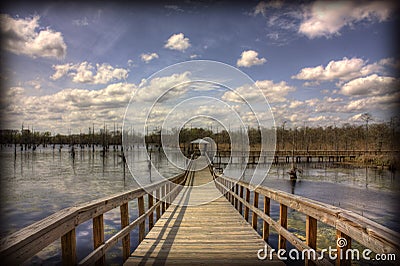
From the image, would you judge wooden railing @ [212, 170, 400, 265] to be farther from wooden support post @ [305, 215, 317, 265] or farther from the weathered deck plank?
the weathered deck plank

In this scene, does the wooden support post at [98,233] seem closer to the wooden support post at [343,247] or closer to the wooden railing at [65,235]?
the wooden railing at [65,235]

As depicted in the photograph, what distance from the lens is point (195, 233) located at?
16.3ft

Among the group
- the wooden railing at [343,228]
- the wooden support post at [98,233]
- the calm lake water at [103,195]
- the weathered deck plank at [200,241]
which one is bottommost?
the calm lake water at [103,195]

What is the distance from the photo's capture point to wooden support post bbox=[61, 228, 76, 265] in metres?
2.10

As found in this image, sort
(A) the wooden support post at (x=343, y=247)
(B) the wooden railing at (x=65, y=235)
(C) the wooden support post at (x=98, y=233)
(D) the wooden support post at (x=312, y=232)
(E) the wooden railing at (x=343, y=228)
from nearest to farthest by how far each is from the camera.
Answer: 1. (B) the wooden railing at (x=65, y=235)
2. (E) the wooden railing at (x=343, y=228)
3. (A) the wooden support post at (x=343, y=247)
4. (D) the wooden support post at (x=312, y=232)
5. (C) the wooden support post at (x=98, y=233)

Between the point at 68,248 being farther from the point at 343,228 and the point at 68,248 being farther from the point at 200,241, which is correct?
the point at 200,241

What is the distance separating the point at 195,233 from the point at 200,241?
510 mm

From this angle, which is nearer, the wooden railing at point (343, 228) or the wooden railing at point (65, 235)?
the wooden railing at point (65, 235)

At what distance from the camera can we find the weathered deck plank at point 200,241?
3645mm

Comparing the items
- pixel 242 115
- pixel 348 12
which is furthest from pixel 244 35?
pixel 242 115

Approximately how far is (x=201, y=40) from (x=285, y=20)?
5.34ft

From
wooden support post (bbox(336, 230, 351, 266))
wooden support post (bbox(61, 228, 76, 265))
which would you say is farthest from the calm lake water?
wooden support post (bbox(336, 230, 351, 266))

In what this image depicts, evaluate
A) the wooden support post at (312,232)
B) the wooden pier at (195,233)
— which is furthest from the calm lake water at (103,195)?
the wooden support post at (312,232)

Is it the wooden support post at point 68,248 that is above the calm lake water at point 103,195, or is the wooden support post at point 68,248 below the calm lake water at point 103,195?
above
